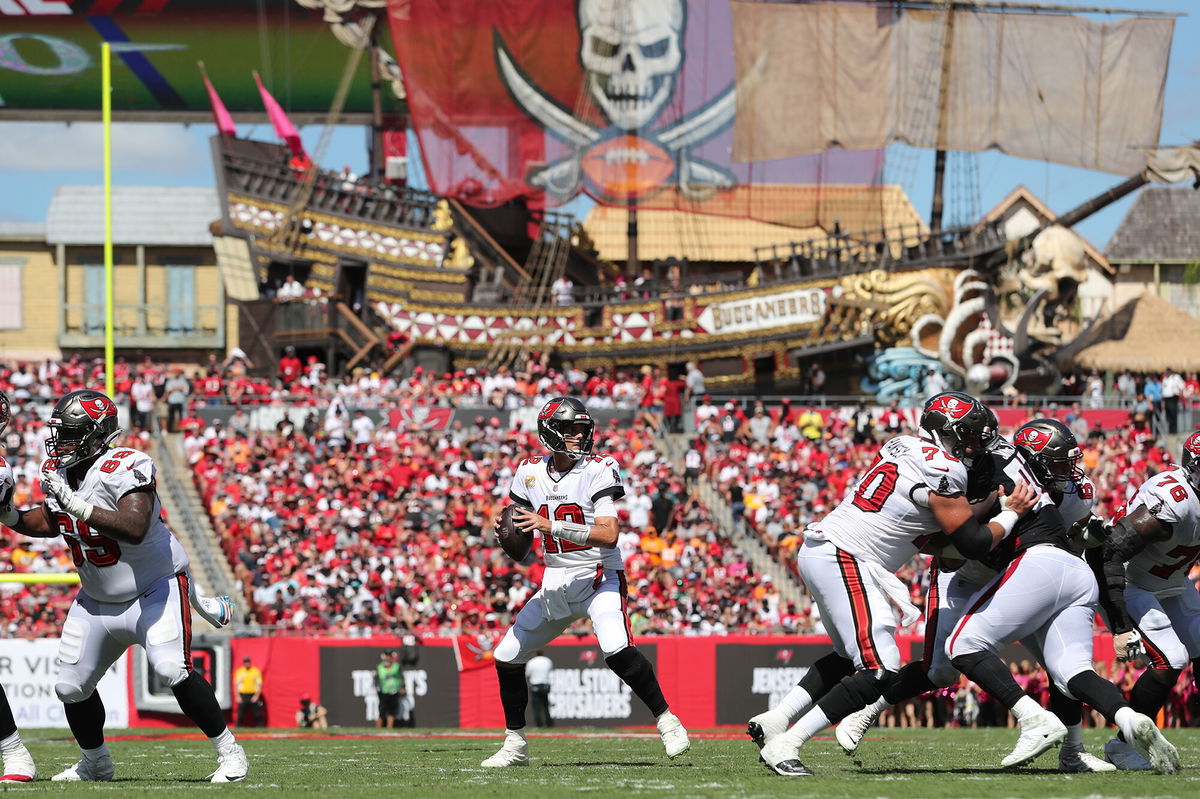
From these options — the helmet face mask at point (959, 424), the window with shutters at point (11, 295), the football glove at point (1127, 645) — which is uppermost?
the window with shutters at point (11, 295)

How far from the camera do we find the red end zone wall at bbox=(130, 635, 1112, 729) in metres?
19.0

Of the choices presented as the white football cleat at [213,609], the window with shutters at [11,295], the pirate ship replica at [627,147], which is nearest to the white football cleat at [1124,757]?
the white football cleat at [213,609]

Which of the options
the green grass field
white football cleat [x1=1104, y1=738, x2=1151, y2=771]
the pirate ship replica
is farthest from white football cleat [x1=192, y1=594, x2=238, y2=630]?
the pirate ship replica

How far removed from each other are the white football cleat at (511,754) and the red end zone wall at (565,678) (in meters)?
9.45

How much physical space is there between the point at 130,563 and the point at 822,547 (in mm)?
3499

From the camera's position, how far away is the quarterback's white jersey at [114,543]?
319 inches

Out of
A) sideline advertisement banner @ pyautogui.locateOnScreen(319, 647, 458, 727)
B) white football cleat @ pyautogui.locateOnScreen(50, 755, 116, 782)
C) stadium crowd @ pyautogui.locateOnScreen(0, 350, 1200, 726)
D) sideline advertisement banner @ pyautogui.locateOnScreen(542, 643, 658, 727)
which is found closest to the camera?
white football cleat @ pyautogui.locateOnScreen(50, 755, 116, 782)

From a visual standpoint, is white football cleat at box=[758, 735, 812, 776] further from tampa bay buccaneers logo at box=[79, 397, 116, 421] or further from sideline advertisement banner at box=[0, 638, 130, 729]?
sideline advertisement banner at box=[0, 638, 130, 729]

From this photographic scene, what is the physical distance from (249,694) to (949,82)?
2844 cm

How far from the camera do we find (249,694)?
62.0 feet

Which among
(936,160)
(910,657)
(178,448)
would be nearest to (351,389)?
(178,448)

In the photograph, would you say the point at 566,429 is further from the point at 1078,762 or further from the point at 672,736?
the point at 1078,762

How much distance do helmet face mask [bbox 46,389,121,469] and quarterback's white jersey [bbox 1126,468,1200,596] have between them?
5.54 metres

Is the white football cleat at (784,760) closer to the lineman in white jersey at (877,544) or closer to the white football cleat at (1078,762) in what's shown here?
the lineman in white jersey at (877,544)
